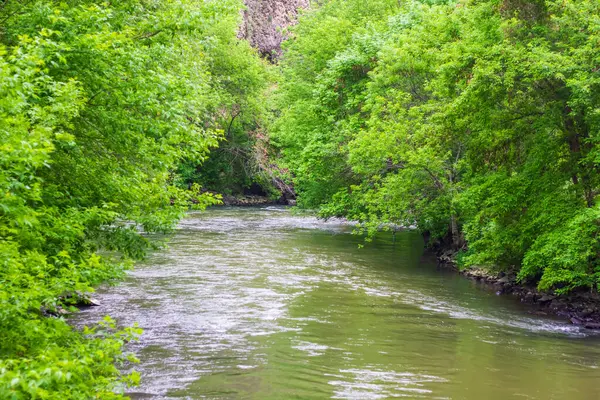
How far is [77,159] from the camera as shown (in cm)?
916

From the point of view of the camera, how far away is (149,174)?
11773 millimetres

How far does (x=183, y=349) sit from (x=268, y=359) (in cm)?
158

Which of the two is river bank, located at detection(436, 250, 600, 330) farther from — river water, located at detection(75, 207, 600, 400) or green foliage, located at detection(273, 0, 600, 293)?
river water, located at detection(75, 207, 600, 400)

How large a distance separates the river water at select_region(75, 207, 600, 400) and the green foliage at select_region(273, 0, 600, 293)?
1884 mm

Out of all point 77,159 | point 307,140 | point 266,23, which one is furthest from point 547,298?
point 266,23

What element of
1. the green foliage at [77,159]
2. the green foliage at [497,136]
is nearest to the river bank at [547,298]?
the green foliage at [497,136]

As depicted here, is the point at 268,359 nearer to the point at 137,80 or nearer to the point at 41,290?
the point at 137,80

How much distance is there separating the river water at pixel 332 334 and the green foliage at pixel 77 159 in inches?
69.4

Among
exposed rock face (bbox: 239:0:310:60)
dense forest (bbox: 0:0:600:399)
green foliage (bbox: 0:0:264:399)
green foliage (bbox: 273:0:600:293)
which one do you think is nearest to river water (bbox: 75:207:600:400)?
dense forest (bbox: 0:0:600:399)

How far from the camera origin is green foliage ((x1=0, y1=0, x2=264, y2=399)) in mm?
5539

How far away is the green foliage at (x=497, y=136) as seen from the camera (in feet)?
47.5

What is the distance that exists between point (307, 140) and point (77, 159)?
2216 centimetres

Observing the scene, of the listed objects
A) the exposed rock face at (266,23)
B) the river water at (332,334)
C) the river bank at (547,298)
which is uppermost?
the exposed rock face at (266,23)

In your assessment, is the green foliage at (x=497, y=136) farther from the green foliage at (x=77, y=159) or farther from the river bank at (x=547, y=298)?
the green foliage at (x=77, y=159)
